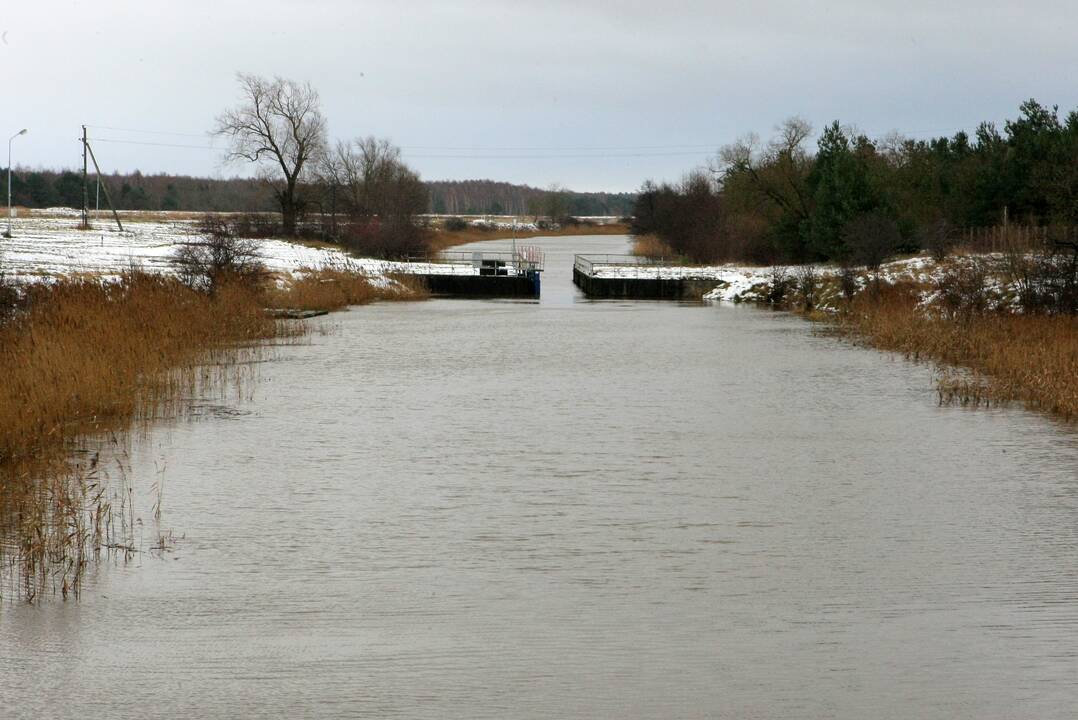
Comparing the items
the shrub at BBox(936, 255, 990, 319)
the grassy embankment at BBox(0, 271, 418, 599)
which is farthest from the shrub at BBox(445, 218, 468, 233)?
the shrub at BBox(936, 255, 990, 319)

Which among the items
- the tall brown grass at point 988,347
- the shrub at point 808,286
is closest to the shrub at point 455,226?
the shrub at point 808,286

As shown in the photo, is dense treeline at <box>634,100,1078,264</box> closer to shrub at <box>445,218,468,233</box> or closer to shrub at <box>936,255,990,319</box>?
shrub at <box>936,255,990,319</box>

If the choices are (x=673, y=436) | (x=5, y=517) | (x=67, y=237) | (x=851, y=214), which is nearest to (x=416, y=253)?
(x=67, y=237)

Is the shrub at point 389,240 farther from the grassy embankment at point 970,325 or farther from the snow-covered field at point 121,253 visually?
the grassy embankment at point 970,325

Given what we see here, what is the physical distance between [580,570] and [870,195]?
52986 mm

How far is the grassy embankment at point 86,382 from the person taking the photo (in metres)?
10.9

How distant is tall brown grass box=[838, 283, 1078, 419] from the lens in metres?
21.5

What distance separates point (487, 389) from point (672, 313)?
2845 cm

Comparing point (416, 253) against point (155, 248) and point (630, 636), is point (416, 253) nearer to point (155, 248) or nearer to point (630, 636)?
point (155, 248)

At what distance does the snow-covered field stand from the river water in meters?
19.6

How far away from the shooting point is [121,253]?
52.1 meters

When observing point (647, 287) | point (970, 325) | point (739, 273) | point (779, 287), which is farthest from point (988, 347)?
point (647, 287)

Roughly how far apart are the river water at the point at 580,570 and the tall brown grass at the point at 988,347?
1109mm

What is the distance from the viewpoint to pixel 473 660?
8305 millimetres
